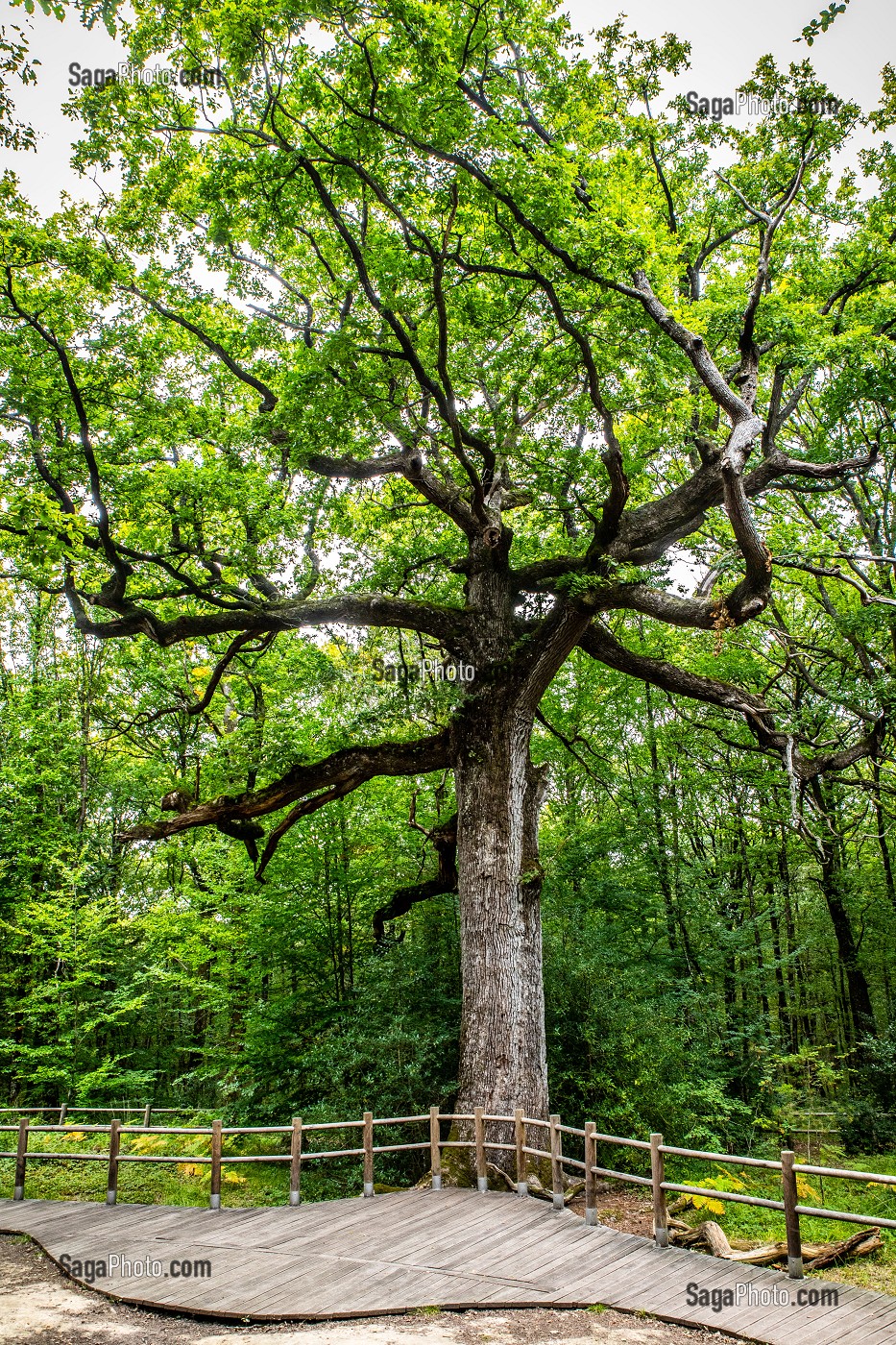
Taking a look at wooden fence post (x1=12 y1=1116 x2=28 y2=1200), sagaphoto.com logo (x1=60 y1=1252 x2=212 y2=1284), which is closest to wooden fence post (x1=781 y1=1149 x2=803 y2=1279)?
sagaphoto.com logo (x1=60 y1=1252 x2=212 y2=1284)

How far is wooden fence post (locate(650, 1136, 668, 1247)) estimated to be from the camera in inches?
232

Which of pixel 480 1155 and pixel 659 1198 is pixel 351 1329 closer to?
pixel 659 1198

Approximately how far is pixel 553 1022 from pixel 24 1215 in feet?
20.5

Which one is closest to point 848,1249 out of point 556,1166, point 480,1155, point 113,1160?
point 556,1166

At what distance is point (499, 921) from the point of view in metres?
8.52

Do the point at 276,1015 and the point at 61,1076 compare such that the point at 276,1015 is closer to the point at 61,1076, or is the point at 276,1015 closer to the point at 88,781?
the point at 61,1076

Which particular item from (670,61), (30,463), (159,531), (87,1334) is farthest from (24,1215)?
(670,61)

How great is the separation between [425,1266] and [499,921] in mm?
3237

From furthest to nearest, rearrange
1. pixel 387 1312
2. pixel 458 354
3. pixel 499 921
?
pixel 458 354 → pixel 499 921 → pixel 387 1312

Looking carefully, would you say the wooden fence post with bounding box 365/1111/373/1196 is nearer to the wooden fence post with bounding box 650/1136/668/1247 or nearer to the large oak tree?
the large oak tree

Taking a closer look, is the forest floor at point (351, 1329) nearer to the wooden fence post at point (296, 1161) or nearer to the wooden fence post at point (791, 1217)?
the wooden fence post at point (791, 1217)

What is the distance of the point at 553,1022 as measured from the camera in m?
10.4

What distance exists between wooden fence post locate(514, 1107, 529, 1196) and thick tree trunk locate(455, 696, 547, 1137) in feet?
1.64

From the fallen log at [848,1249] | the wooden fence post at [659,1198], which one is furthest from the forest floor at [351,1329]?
the fallen log at [848,1249]
